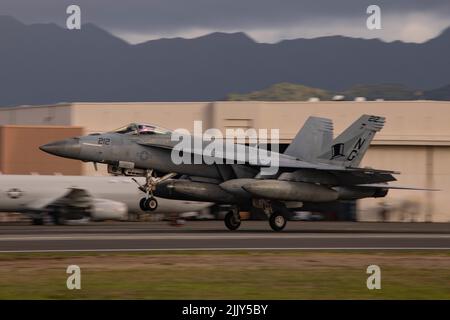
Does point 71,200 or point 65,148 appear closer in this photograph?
point 65,148

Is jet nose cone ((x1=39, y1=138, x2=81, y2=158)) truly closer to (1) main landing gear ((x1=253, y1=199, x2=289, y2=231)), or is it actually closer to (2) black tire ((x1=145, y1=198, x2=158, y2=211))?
(2) black tire ((x1=145, y1=198, x2=158, y2=211))

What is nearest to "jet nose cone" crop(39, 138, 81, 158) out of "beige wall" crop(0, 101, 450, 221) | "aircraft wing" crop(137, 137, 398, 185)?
"aircraft wing" crop(137, 137, 398, 185)

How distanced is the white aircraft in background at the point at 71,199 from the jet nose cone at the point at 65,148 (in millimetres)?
13222

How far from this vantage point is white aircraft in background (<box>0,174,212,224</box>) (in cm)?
4216

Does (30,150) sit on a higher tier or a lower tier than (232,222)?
higher

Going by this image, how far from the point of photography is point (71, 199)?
1658 inches

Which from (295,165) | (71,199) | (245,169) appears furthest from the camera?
(71,199)

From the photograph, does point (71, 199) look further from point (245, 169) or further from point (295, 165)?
point (295, 165)

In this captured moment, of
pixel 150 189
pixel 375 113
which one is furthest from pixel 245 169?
pixel 375 113

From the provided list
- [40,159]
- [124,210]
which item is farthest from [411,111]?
[40,159]

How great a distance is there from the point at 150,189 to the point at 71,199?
1399 centimetres

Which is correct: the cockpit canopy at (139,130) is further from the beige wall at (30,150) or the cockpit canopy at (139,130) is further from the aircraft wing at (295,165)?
the beige wall at (30,150)

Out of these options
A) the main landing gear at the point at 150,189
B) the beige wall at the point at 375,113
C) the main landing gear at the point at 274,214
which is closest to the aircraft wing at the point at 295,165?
the main landing gear at the point at 150,189

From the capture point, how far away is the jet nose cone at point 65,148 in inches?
1132
